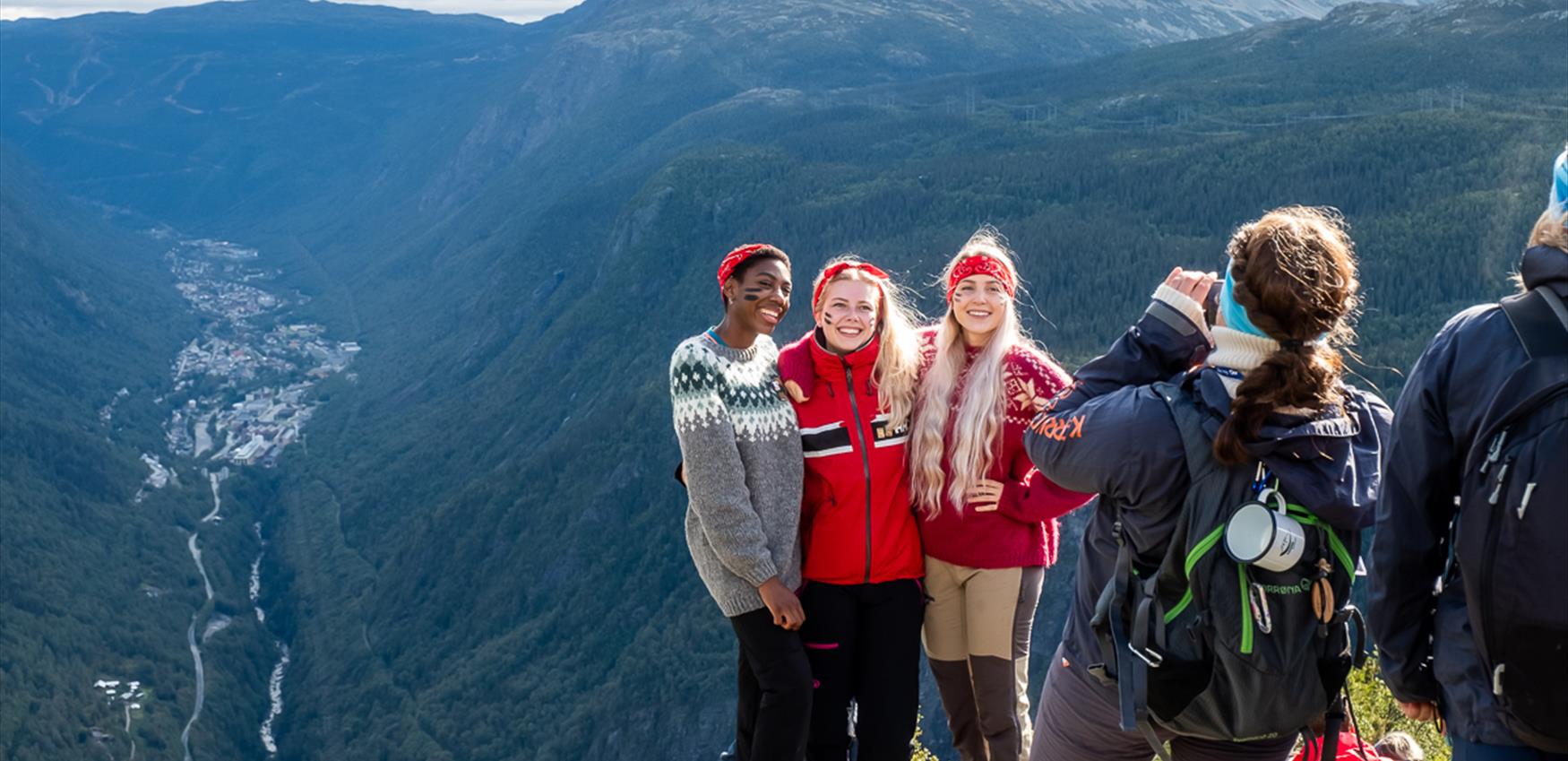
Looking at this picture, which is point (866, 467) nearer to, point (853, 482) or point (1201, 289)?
point (853, 482)

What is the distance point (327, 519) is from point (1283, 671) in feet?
475

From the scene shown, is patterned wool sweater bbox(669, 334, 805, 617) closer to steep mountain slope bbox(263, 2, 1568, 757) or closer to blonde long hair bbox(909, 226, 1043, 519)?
blonde long hair bbox(909, 226, 1043, 519)

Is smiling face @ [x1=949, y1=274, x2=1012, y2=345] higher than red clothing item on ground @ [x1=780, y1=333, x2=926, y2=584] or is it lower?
higher

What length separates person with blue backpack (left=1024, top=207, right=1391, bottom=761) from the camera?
5.20m

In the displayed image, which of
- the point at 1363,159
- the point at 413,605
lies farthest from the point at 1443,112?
the point at 413,605

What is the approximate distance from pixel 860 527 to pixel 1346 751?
2.98m

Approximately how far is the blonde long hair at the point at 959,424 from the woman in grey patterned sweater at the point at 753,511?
0.74 m

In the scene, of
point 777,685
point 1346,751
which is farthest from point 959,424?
point 1346,751

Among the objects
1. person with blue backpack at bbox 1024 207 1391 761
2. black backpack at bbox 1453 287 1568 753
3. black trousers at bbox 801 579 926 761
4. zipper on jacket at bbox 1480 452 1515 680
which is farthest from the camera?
black trousers at bbox 801 579 926 761

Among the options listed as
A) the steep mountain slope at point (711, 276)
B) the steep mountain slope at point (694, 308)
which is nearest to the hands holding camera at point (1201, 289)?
→ the steep mountain slope at point (694, 308)

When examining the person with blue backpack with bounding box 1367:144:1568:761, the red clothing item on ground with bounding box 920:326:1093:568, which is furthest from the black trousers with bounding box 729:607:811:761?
the person with blue backpack with bounding box 1367:144:1568:761

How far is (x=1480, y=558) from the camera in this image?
444 centimetres

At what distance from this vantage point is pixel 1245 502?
17.2ft

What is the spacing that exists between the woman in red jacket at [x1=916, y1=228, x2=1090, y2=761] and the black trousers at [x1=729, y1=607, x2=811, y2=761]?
33.6 inches
